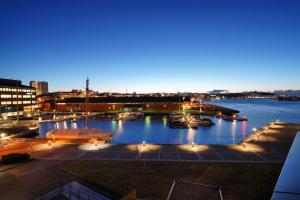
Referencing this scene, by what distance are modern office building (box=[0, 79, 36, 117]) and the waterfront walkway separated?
75.2m

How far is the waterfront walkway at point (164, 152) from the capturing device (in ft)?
74.8

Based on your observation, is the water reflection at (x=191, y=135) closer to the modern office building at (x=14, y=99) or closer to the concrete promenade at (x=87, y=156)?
the concrete promenade at (x=87, y=156)

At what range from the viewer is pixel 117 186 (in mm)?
16359

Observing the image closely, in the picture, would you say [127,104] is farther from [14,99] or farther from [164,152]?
[164,152]

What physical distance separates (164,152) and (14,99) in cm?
11138

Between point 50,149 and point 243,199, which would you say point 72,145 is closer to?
point 50,149

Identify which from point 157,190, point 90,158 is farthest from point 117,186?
point 90,158

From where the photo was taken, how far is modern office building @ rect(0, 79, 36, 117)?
96.7 metres

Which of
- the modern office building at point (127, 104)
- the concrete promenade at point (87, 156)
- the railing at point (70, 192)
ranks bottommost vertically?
the railing at point (70, 192)

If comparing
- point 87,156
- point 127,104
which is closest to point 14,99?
point 127,104

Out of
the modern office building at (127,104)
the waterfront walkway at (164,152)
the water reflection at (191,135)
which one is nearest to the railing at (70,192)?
the waterfront walkway at (164,152)

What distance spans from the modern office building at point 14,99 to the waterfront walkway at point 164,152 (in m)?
75.2

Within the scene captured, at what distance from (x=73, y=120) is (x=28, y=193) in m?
83.6

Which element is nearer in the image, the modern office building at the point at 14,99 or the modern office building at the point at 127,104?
the modern office building at the point at 14,99
